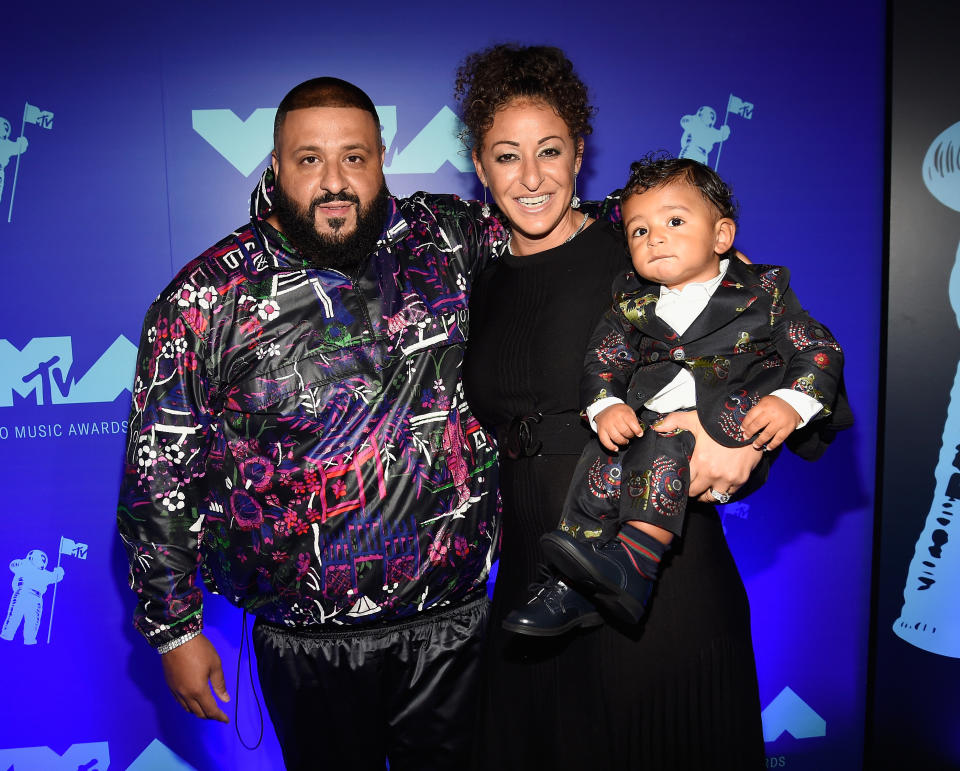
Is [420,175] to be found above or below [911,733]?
above

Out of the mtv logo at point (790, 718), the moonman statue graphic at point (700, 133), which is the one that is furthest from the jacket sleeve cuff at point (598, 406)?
the mtv logo at point (790, 718)

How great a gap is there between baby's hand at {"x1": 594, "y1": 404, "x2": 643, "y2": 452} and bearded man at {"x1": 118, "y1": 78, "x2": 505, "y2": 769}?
1.44 feet

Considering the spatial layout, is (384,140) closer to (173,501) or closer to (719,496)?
(173,501)

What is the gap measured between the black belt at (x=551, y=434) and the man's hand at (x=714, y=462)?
196 mm

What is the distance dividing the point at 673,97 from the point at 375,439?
1.66 metres

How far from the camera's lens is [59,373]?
257 cm

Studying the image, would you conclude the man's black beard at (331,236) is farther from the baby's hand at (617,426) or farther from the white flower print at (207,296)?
the baby's hand at (617,426)

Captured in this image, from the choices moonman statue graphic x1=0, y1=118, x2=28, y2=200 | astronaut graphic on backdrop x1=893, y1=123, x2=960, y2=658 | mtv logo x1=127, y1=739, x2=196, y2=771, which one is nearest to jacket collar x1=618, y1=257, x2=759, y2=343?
astronaut graphic on backdrop x1=893, y1=123, x2=960, y2=658

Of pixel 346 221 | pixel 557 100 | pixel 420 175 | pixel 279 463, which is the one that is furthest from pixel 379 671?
pixel 420 175

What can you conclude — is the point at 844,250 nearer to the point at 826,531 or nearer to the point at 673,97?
the point at 673,97

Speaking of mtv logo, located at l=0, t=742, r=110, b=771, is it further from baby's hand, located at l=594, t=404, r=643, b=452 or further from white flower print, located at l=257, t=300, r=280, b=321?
baby's hand, located at l=594, t=404, r=643, b=452

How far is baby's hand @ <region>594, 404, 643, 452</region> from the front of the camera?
4.92 feet

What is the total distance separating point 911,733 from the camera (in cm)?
277

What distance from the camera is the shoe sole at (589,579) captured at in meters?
1.41
